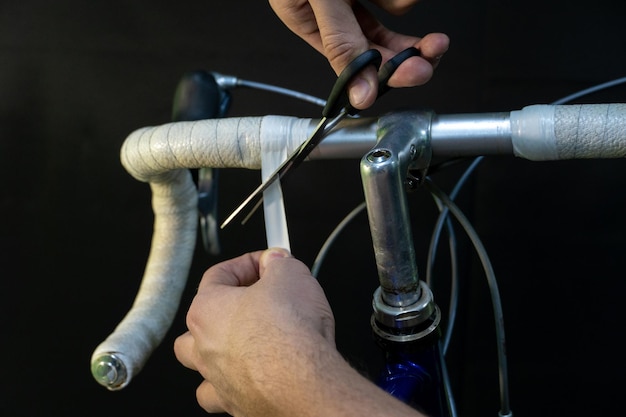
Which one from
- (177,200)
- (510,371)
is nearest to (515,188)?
(510,371)

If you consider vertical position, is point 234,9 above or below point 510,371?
above

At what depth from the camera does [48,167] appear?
56.5 inches

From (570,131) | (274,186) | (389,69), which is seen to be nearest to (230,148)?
(274,186)

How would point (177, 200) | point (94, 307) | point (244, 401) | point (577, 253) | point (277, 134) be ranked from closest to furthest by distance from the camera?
point (244, 401), point (277, 134), point (177, 200), point (577, 253), point (94, 307)

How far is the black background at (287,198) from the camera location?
127 centimetres

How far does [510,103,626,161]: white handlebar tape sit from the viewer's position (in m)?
0.47

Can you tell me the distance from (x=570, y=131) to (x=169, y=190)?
0.40 m

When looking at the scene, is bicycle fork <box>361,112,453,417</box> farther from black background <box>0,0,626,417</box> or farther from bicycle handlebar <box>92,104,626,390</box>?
black background <box>0,0,626,417</box>

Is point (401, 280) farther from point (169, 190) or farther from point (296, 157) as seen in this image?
point (169, 190)

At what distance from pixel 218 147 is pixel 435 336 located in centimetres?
25

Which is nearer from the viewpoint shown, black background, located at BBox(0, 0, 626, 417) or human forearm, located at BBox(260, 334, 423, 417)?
human forearm, located at BBox(260, 334, 423, 417)

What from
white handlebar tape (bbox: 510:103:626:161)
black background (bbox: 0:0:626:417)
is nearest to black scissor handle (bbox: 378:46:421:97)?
white handlebar tape (bbox: 510:103:626:161)

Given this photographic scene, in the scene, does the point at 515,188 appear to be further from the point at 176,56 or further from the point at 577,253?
the point at 176,56

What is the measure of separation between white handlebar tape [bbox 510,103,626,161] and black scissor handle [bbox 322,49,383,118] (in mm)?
121
